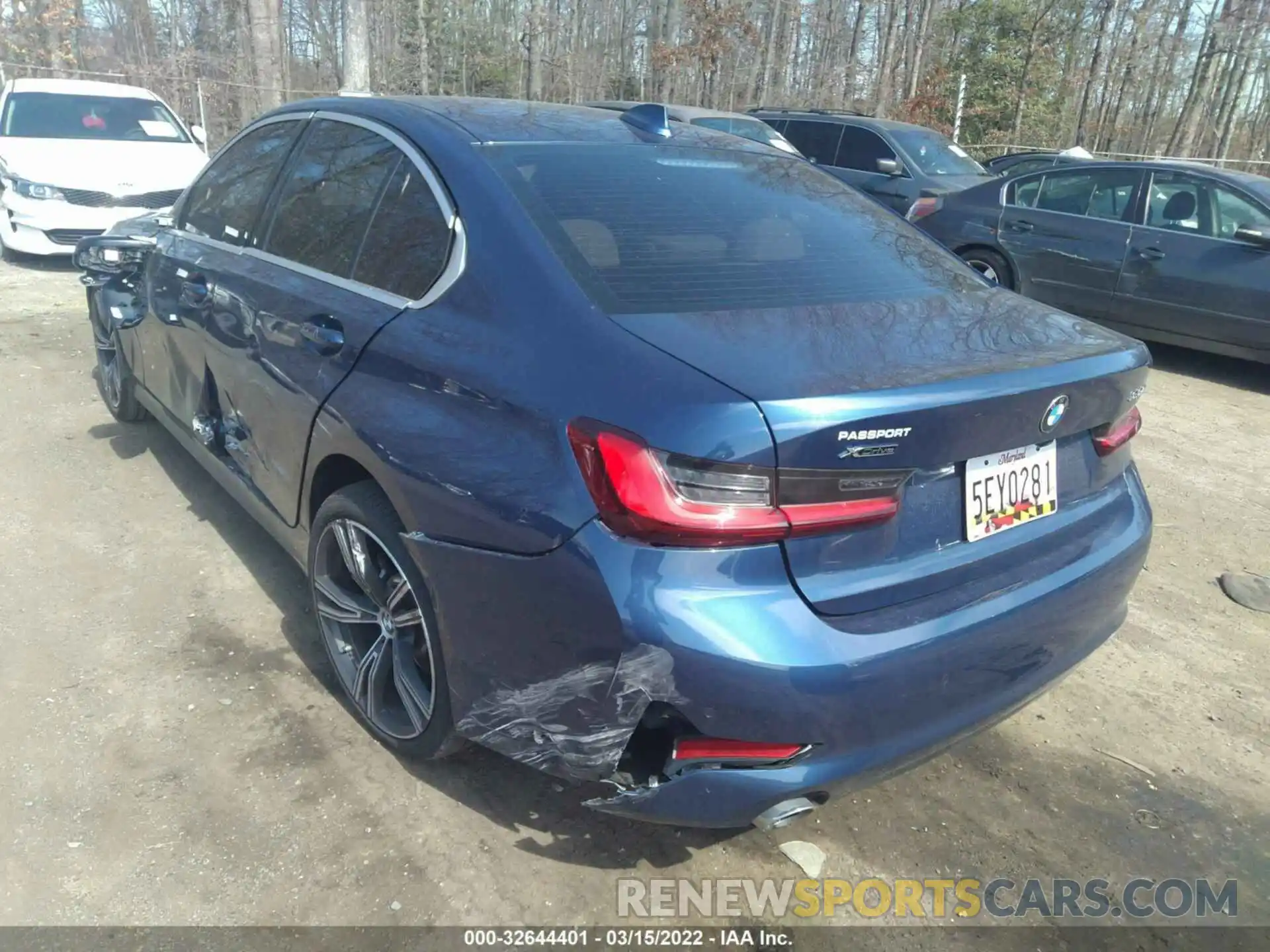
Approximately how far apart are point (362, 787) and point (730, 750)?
1.22 meters

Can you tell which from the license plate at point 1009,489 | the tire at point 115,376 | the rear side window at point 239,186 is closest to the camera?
the license plate at point 1009,489

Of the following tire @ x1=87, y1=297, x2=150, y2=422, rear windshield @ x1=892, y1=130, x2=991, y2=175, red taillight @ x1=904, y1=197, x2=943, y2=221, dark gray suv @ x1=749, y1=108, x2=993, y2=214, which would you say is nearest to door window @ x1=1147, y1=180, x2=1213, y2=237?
red taillight @ x1=904, y1=197, x2=943, y2=221

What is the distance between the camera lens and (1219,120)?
94.1 feet

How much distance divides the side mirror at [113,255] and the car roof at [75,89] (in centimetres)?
746

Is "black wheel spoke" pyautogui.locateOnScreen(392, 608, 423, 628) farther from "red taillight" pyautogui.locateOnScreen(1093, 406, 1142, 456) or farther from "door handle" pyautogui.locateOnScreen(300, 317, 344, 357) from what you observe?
"red taillight" pyautogui.locateOnScreen(1093, 406, 1142, 456)

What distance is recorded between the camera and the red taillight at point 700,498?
192cm

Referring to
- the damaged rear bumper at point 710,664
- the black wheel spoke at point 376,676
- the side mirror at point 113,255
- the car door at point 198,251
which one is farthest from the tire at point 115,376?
the damaged rear bumper at point 710,664

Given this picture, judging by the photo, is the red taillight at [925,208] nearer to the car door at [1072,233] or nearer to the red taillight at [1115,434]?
the car door at [1072,233]

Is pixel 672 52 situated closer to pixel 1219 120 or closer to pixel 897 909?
pixel 1219 120

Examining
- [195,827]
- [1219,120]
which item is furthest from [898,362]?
[1219,120]

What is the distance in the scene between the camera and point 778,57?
29.4 meters

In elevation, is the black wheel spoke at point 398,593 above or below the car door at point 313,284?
below

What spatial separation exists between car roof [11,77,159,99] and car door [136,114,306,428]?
7957 mm

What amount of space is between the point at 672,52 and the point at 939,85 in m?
6.64
